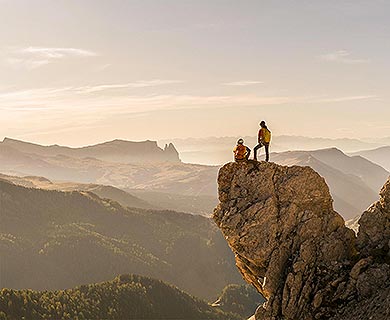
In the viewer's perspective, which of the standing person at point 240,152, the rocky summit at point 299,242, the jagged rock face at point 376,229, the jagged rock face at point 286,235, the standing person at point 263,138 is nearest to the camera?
the rocky summit at point 299,242

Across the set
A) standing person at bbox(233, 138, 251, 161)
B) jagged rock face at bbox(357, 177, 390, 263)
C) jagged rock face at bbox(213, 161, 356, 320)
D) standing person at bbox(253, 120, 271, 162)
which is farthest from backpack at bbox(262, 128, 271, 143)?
jagged rock face at bbox(357, 177, 390, 263)

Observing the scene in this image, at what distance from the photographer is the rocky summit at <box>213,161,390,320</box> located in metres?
40.3

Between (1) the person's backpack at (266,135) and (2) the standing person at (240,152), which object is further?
(1) the person's backpack at (266,135)

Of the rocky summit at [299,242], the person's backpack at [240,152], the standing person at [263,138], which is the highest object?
the standing person at [263,138]

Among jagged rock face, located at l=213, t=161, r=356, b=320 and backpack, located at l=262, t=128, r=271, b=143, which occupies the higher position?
backpack, located at l=262, t=128, r=271, b=143

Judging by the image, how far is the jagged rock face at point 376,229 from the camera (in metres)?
43.3

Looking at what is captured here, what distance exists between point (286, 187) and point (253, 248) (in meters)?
8.16

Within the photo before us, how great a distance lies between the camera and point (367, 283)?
39344 millimetres

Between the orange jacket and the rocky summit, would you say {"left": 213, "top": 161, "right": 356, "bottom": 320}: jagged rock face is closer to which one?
the rocky summit

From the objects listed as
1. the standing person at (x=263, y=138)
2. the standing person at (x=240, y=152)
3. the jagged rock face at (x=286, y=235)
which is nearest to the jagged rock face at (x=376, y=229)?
the jagged rock face at (x=286, y=235)

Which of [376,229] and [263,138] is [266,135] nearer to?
[263,138]

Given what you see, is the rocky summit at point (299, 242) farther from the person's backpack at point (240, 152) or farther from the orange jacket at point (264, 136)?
the orange jacket at point (264, 136)

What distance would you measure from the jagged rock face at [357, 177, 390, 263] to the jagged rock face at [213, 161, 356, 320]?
1316 millimetres

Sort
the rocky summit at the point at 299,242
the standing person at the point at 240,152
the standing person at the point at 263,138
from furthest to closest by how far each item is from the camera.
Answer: the standing person at the point at 263,138 → the standing person at the point at 240,152 → the rocky summit at the point at 299,242
